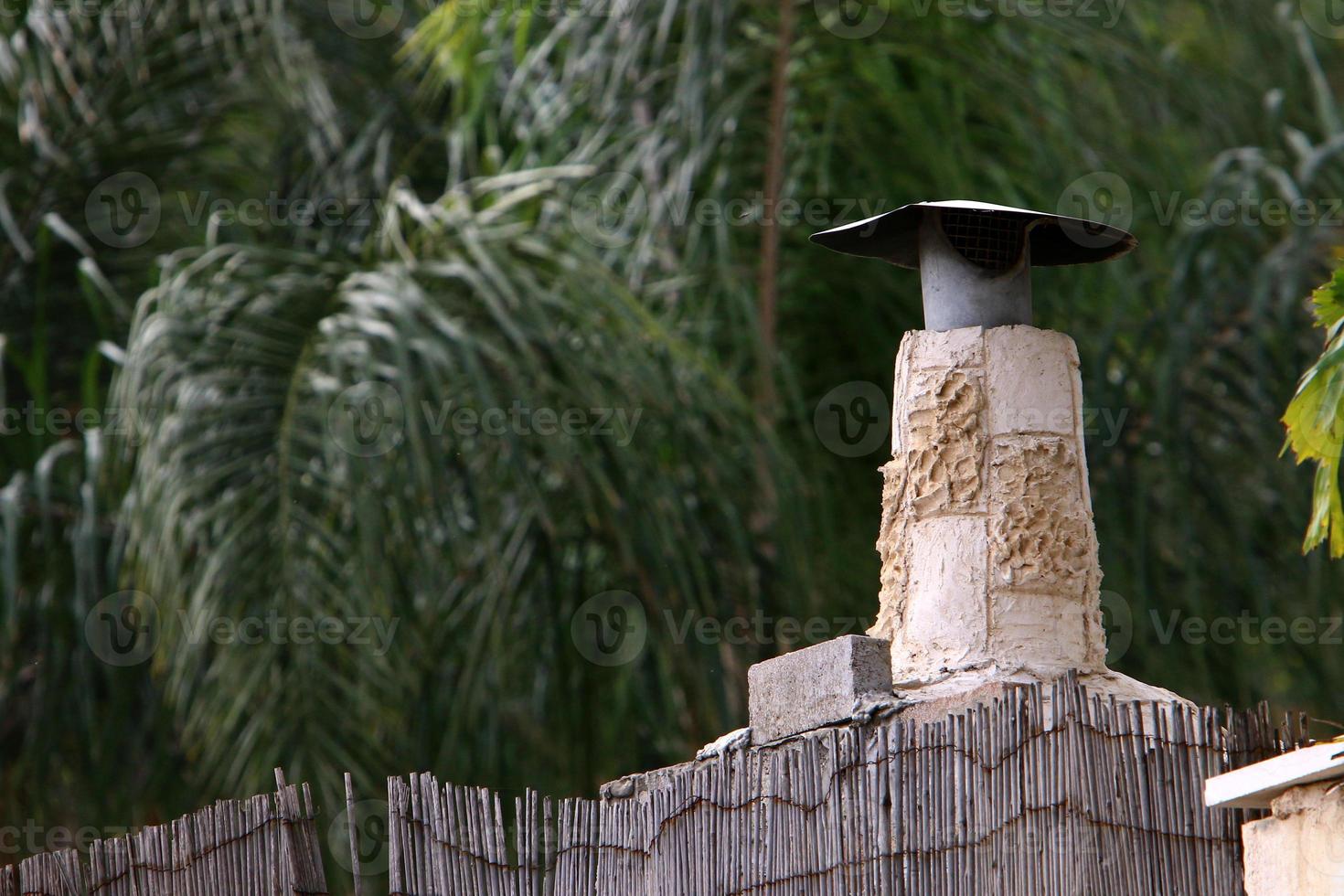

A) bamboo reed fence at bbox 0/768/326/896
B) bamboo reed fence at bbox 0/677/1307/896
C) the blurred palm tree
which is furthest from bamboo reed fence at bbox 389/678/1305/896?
the blurred palm tree

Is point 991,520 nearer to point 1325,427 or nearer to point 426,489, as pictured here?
point 1325,427

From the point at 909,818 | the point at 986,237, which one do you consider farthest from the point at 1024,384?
the point at 909,818

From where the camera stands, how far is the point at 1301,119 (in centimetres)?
986

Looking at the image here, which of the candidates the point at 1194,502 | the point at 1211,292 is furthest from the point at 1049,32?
the point at 1194,502

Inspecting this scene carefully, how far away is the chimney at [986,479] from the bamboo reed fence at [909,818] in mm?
430

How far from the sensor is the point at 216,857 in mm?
4340

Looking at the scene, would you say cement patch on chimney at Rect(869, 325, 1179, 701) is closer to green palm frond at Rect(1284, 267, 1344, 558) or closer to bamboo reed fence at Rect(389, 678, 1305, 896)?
bamboo reed fence at Rect(389, 678, 1305, 896)

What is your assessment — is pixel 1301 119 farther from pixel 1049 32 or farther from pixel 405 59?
pixel 405 59

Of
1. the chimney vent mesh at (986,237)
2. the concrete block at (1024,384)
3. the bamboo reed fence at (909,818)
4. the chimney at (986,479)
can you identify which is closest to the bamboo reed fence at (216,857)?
the bamboo reed fence at (909,818)

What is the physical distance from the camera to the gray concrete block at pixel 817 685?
3.92m

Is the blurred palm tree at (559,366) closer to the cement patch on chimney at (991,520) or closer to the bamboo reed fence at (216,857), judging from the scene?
the bamboo reed fence at (216,857)

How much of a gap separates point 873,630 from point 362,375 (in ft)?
11.5

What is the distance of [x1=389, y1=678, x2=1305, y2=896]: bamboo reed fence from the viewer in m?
3.28

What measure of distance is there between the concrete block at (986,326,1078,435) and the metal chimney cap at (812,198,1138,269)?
0.28 metres
